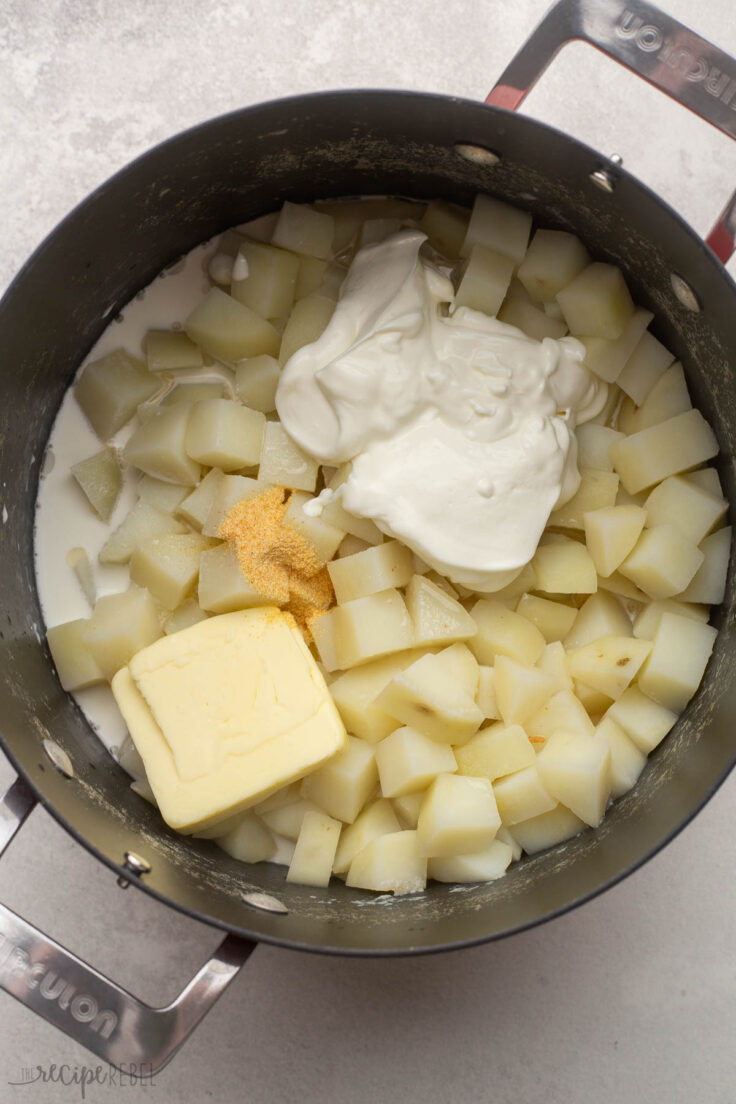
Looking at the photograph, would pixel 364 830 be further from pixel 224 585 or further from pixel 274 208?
pixel 274 208

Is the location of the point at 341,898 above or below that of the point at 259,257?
below

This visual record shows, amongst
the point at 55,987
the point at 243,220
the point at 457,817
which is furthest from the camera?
the point at 243,220

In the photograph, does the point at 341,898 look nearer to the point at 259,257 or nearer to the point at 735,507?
the point at 735,507

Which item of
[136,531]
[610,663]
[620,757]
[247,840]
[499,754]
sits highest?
[610,663]

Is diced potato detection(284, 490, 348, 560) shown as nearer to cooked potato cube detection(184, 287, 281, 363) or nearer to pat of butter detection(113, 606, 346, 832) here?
pat of butter detection(113, 606, 346, 832)

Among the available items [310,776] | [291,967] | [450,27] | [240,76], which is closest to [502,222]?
[450,27]

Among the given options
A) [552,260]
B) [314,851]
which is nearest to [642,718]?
[314,851]
